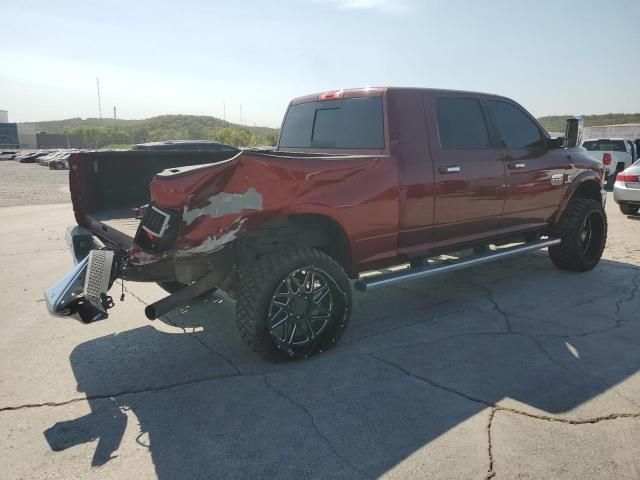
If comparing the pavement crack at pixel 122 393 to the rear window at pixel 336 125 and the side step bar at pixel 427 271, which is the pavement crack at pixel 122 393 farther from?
the rear window at pixel 336 125

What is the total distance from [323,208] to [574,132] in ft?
12.3

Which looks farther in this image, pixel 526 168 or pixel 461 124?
pixel 526 168

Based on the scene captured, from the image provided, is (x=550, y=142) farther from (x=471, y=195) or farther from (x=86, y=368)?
(x=86, y=368)

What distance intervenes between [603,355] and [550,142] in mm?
2717

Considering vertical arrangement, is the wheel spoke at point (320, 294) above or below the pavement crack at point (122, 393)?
above

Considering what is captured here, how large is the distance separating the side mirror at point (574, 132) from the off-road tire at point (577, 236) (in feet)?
2.39

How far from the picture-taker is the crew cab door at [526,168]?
516cm

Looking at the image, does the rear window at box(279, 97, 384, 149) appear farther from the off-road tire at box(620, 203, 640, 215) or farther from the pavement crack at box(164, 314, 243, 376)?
the off-road tire at box(620, 203, 640, 215)

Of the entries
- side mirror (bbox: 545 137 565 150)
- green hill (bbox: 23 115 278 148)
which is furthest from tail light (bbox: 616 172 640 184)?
green hill (bbox: 23 115 278 148)

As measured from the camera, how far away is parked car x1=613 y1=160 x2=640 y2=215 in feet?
34.3

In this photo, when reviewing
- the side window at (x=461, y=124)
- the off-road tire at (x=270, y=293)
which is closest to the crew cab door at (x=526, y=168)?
the side window at (x=461, y=124)

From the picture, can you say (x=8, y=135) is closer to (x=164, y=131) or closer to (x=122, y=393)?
(x=164, y=131)

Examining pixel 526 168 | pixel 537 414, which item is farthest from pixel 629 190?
pixel 537 414

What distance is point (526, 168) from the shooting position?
530 cm
